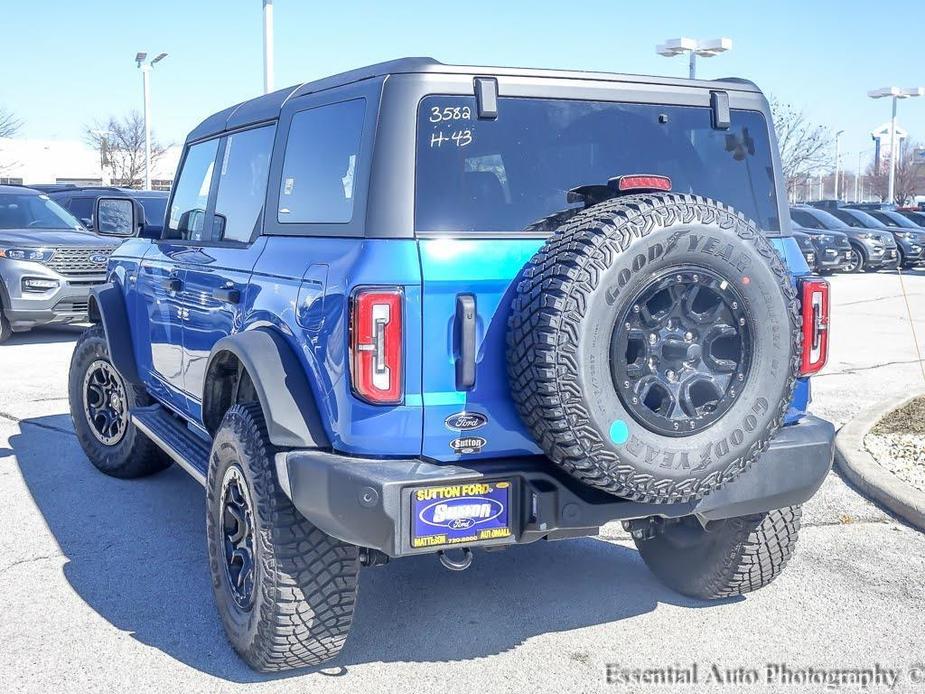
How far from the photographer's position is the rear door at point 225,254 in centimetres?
429

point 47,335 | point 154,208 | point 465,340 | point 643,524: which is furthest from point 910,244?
point 465,340

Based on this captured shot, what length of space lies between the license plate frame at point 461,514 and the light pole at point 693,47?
23.1m

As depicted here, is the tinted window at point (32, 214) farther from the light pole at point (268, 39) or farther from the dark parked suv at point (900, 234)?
the dark parked suv at point (900, 234)

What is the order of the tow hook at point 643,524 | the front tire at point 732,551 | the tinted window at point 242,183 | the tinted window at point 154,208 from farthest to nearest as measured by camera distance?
the tinted window at point 154,208
the tinted window at point 242,183
the front tire at point 732,551
the tow hook at point 643,524

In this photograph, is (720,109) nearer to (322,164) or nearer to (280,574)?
(322,164)

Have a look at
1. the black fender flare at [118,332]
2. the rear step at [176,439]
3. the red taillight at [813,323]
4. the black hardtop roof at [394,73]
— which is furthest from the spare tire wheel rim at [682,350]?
the black fender flare at [118,332]

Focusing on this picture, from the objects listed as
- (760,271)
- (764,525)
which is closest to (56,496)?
(764,525)

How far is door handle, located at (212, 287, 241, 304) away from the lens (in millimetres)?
4199

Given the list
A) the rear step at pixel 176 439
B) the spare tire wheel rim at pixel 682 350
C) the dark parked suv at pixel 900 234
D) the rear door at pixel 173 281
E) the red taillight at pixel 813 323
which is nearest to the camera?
the spare tire wheel rim at pixel 682 350

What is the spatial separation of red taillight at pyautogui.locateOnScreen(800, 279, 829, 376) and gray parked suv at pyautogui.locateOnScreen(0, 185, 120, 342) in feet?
31.8

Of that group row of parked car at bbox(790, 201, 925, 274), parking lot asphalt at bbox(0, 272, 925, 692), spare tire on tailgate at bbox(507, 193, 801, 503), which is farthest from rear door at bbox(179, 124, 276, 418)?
row of parked car at bbox(790, 201, 925, 274)

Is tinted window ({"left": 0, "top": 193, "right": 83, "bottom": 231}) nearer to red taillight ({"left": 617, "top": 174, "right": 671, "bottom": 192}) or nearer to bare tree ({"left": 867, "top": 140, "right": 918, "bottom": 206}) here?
red taillight ({"left": 617, "top": 174, "right": 671, "bottom": 192})

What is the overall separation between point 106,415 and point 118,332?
0.79m

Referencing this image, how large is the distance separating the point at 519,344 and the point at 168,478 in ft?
12.3
